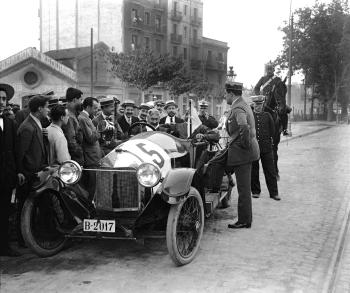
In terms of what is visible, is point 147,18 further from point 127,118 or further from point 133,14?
point 127,118

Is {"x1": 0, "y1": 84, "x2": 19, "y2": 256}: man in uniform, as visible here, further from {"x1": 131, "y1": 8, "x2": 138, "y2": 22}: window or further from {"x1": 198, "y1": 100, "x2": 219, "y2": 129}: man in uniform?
{"x1": 131, "y1": 8, "x2": 138, "y2": 22}: window

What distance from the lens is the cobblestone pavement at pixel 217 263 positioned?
4.26m

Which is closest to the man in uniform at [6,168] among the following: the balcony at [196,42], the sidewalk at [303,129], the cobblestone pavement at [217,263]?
the cobblestone pavement at [217,263]

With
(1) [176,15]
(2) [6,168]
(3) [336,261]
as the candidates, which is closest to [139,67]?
(1) [176,15]

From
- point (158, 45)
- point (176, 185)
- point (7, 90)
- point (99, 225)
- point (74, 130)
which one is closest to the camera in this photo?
point (99, 225)

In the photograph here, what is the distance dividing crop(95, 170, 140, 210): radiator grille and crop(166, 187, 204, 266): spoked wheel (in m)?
0.47

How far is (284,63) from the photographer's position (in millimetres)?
53906

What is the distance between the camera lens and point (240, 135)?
620cm

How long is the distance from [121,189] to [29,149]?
3.83 ft

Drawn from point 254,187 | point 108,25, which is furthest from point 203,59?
point 254,187

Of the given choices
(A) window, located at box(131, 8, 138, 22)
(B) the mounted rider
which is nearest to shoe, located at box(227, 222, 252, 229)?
(B) the mounted rider

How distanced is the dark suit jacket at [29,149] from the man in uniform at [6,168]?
10 centimetres

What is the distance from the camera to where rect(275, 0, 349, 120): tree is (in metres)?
51.4

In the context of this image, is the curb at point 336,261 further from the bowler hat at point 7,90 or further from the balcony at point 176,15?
the balcony at point 176,15
